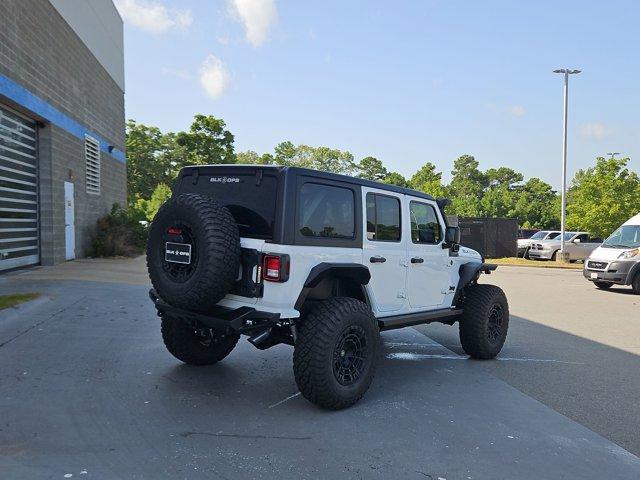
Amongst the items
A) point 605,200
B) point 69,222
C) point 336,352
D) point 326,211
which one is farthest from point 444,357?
point 605,200

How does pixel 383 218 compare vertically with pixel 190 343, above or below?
above

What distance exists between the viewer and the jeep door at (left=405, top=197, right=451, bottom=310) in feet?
18.1

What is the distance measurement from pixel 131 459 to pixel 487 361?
14.6 feet

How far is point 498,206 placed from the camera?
5825cm

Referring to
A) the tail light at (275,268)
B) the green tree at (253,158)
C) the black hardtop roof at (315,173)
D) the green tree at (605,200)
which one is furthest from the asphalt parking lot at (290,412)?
the green tree at (253,158)

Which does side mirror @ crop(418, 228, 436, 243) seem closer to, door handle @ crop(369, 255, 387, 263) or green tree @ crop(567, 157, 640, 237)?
door handle @ crop(369, 255, 387, 263)

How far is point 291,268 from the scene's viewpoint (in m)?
4.15

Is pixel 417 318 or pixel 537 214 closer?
pixel 417 318

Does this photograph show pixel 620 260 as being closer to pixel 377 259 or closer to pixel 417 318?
pixel 417 318

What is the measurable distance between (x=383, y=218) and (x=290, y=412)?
7.03 ft

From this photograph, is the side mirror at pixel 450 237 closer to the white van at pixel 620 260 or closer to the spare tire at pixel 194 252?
the spare tire at pixel 194 252

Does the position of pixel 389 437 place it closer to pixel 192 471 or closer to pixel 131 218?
pixel 192 471

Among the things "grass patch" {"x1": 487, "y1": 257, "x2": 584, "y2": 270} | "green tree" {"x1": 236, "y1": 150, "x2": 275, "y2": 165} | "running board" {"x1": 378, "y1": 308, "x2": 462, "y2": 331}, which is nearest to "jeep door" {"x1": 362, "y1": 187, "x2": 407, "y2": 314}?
"running board" {"x1": 378, "y1": 308, "x2": 462, "y2": 331}

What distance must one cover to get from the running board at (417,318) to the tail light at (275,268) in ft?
4.45
